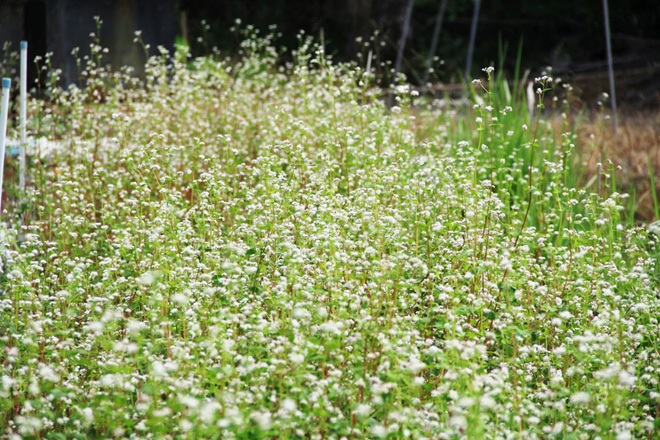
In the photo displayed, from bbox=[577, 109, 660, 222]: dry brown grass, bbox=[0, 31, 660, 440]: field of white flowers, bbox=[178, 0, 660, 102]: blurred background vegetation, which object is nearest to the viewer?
bbox=[0, 31, 660, 440]: field of white flowers

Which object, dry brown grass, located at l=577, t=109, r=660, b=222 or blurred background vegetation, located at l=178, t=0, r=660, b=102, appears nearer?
dry brown grass, located at l=577, t=109, r=660, b=222

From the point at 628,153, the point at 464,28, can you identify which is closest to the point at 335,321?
the point at 628,153

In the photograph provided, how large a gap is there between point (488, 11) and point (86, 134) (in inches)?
449

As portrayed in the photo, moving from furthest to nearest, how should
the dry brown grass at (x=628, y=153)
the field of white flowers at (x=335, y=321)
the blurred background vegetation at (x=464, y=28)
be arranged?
the blurred background vegetation at (x=464, y=28) → the dry brown grass at (x=628, y=153) → the field of white flowers at (x=335, y=321)

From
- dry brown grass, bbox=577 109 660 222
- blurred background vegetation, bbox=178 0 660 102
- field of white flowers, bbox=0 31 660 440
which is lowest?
field of white flowers, bbox=0 31 660 440

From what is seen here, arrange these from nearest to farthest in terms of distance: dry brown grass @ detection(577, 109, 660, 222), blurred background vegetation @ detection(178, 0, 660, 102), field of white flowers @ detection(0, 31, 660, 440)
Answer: field of white flowers @ detection(0, 31, 660, 440)
dry brown grass @ detection(577, 109, 660, 222)
blurred background vegetation @ detection(178, 0, 660, 102)

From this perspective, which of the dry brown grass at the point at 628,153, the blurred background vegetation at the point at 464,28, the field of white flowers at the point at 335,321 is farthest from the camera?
the blurred background vegetation at the point at 464,28

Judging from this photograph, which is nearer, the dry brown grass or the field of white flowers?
the field of white flowers

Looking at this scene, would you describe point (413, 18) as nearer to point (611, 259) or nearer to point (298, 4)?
point (298, 4)

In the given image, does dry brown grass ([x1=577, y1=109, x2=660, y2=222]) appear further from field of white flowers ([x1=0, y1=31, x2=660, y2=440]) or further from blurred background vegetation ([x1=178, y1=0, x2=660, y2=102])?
blurred background vegetation ([x1=178, y1=0, x2=660, y2=102])

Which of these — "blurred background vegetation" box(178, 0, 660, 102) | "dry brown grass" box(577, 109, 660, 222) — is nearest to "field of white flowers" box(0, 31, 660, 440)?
"dry brown grass" box(577, 109, 660, 222)

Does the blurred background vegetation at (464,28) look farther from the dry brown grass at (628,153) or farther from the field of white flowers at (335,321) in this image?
the field of white flowers at (335,321)

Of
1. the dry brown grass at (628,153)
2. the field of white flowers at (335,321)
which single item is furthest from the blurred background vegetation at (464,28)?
the field of white flowers at (335,321)

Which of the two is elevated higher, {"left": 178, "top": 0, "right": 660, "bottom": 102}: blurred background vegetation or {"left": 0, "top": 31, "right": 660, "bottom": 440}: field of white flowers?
{"left": 178, "top": 0, "right": 660, "bottom": 102}: blurred background vegetation
